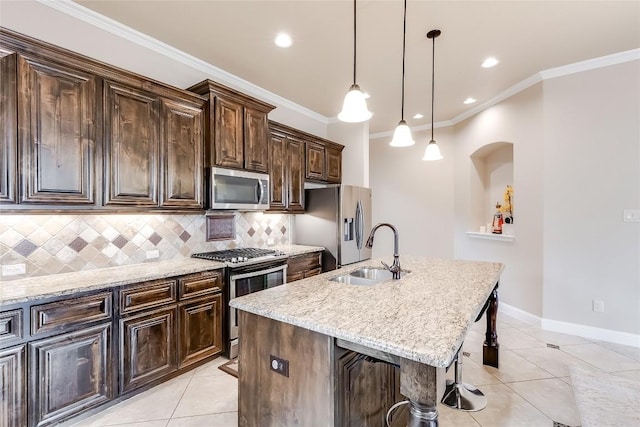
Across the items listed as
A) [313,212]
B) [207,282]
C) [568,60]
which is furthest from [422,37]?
[207,282]

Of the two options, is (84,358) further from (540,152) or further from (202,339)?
(540,152)

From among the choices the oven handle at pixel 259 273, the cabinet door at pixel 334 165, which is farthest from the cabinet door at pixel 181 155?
the cabinet door at pixel 334 165

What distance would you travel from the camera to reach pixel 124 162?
2316mm

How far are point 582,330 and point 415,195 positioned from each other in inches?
120

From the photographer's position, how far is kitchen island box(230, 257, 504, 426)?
3.50 feet

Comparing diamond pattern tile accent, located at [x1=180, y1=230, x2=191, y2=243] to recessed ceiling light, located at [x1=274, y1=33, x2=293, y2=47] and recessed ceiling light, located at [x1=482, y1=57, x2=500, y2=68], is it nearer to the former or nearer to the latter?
recessed ceiling light, located at [x1=274, y1=33, x2=293, y2=47]

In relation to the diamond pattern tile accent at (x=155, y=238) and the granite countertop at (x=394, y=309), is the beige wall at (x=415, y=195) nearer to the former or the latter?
the granite countertop at (x=394, y=309)

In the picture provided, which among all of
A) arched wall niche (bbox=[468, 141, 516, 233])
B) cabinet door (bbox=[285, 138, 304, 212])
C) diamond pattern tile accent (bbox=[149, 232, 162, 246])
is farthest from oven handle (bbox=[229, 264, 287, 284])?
arched wall niche (bbox=[468, 141, 516, 233])

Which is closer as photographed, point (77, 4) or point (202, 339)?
point (77, 4)

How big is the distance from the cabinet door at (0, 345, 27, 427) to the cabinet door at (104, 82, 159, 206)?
3.43 ft

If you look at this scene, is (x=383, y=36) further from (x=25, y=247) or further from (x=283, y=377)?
(x=25, y=247)

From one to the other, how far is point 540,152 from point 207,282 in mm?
4030

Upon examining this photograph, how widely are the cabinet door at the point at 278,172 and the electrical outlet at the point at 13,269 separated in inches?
→ 88.0

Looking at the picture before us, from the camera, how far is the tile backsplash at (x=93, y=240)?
2.06m
